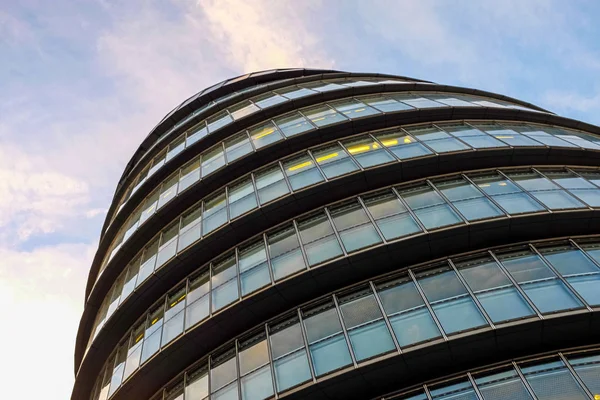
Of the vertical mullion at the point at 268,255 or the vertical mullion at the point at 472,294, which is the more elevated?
the vertical mullion at the point at 268,255

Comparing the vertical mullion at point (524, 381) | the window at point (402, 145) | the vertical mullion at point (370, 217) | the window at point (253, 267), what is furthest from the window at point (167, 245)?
the vertical mullion at point (524, 381)

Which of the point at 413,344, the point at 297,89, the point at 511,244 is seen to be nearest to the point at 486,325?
the point at 413,344

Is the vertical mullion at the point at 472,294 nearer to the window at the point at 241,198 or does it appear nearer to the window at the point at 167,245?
the window at the point at 241,198

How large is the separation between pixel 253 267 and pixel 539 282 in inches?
354

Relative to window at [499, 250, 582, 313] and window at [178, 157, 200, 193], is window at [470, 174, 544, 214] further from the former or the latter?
window at [178, 157, 200, 193]

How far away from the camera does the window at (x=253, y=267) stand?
17.6 meters

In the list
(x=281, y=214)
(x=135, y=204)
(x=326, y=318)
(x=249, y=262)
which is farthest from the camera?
(x=135, y=204)

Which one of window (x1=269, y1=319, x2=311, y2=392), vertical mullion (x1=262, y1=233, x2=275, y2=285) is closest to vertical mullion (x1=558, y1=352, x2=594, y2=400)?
window (x1=269, y1=319, x2=311, y2=392)

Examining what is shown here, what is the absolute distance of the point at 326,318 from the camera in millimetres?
15938

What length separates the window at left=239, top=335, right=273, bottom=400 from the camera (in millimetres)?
14539

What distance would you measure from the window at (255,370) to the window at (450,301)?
494 cm

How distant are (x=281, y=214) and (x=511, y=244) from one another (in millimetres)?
8114

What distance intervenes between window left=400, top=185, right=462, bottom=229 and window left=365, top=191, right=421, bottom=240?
1.15ft

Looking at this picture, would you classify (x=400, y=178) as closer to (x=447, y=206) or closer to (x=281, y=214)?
(x=447, y=206)
